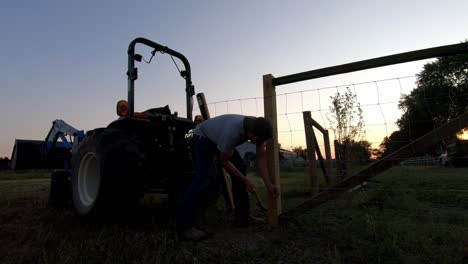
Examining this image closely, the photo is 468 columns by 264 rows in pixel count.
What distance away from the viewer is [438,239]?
2.69 meters

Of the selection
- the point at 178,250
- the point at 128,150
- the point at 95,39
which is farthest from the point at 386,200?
the point at 95,39

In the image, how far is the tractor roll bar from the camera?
3.71m

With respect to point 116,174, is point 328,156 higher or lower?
higher

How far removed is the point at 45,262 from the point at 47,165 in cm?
507

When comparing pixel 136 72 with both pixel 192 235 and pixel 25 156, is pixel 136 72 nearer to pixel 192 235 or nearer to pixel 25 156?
pixel 192 235

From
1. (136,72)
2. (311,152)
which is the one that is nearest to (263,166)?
(136,72)

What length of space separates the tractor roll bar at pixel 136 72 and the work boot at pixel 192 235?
1.36 meters

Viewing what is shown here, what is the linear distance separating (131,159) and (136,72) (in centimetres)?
120

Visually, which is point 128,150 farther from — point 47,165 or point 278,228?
point 47,165

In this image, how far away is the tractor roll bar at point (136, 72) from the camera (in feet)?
12.2

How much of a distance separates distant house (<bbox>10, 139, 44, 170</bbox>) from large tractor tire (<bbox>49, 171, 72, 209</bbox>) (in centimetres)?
340

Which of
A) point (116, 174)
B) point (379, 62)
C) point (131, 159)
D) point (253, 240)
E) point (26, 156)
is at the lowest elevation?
point (253, 240)

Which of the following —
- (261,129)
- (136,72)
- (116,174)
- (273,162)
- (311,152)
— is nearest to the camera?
(261,129)

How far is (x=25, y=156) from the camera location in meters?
7.67
